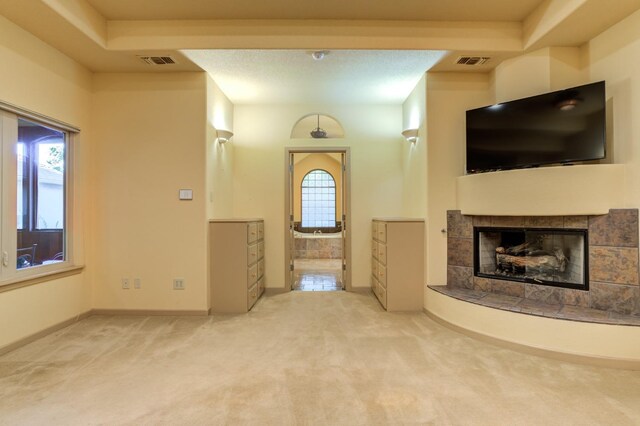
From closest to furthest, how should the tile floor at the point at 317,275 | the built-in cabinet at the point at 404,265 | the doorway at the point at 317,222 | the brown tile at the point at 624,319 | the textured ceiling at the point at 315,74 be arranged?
the brown tile at the point at 624,319 → the textured ceiling at the point at 315,74 → the built-in cabinet at the point at 404,265 → the doorway at the point at 317,222 → the tile floor at the point at 317,275

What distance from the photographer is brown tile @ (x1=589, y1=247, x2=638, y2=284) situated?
2574 millimetres

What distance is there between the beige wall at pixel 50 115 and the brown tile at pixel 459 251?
4034 mm

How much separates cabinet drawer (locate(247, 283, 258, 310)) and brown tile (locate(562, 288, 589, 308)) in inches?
124

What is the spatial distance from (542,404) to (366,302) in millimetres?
2337

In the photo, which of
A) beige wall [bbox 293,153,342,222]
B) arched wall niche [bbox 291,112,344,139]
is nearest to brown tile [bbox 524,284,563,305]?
arched wall niche [bbox 291,112,344,139]

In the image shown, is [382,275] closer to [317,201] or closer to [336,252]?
[336,252]

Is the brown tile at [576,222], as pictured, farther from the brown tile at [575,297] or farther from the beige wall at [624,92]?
the brown tile at [575,297]

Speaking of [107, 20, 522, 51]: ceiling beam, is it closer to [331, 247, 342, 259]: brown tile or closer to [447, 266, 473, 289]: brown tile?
[447, 266, 473, 289]: brown tile

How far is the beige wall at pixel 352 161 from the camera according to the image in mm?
4734

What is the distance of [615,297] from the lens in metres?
2.64

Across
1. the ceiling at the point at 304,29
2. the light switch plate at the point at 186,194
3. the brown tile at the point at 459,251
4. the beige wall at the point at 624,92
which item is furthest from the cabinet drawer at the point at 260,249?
the beige wall at the point at 624,92

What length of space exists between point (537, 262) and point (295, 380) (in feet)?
8.49

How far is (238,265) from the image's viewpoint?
3.68 m

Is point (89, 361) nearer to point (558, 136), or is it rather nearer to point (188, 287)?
point (188, 287)
